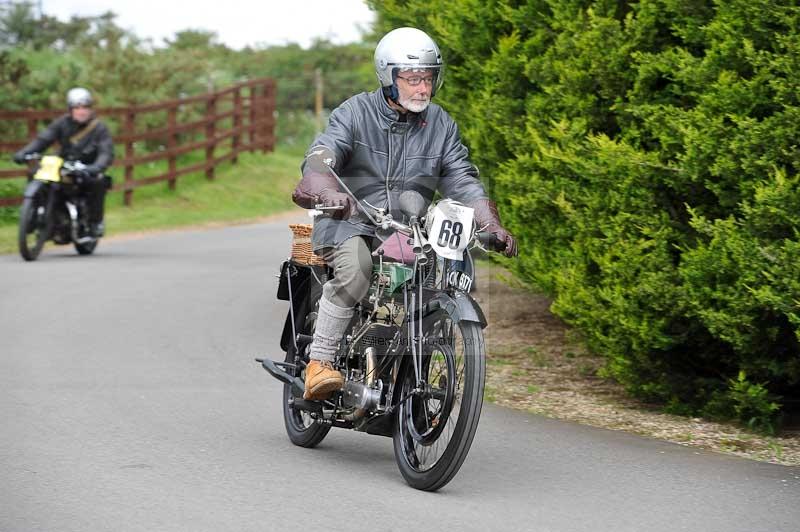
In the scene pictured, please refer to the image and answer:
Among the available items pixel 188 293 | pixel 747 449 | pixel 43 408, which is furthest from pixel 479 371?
pixel 188 293

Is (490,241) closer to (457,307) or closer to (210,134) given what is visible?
(457,307)

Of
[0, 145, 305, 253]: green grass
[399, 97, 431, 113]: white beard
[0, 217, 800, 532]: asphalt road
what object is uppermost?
[399, 97, 431, 113]: white beard

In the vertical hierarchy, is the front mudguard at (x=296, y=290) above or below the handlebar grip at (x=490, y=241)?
below

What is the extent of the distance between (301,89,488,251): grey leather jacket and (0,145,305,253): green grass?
12.8 meters

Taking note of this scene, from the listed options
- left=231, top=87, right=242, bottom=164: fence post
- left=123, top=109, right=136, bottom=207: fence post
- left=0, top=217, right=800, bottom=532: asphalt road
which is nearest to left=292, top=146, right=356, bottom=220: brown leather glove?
left=0, top=217, right=800, bottom=532: asphalt road

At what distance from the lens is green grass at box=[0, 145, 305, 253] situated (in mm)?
22156

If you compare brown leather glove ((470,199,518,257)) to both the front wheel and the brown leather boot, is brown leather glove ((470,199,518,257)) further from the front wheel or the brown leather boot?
the front wheel

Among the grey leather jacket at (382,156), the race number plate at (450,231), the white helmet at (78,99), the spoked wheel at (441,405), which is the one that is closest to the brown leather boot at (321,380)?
the spoked wheel at (441,405)

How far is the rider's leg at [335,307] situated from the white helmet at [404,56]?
31.9 inches

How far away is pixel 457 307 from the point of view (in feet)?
20.0

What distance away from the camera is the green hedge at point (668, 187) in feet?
23.4

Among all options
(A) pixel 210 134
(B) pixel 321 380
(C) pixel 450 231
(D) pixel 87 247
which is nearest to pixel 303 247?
(B) pixel 321 380

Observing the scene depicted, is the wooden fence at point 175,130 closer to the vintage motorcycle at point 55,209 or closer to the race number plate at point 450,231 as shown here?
the vintage motorcycle at point 55,209

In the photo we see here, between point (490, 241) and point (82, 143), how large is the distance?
11.8 meters
